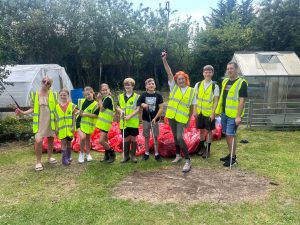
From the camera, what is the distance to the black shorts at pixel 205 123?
6504 millimetres

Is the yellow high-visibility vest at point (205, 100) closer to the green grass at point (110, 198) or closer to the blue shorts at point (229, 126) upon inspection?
the blue shorts at point (229, 126)

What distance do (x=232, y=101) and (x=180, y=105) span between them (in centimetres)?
95

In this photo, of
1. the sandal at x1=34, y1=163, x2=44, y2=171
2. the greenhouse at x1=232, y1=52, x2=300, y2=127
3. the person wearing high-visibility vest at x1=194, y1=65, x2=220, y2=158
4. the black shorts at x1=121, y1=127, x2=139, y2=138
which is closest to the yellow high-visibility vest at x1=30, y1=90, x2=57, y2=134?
the sandal at x1=34, y1=163, x2=44, y2=171

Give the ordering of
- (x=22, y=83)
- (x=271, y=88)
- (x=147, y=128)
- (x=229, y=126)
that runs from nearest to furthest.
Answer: (x=229, y=126), (x=147, y=128), (x=271, y=88), (x=22, y=83)

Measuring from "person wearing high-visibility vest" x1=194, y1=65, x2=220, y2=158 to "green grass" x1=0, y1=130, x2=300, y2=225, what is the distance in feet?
2.24

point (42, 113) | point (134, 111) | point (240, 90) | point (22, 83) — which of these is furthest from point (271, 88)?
point (22, 83)

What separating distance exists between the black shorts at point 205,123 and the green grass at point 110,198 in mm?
664

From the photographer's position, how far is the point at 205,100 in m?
6.45

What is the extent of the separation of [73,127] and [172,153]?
209 cm

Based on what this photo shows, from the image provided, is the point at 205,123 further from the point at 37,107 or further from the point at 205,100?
the point at 37,107

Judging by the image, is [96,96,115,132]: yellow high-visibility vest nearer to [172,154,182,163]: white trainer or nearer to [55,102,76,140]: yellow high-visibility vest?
[55,102,76,140]: yellow high-visibility vest

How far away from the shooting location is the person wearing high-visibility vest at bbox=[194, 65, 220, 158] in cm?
628

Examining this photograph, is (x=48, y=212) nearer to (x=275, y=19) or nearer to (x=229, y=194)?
(x=229, y=194)

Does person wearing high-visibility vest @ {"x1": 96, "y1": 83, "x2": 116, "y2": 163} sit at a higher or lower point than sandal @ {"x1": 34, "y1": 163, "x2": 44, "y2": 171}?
higher
